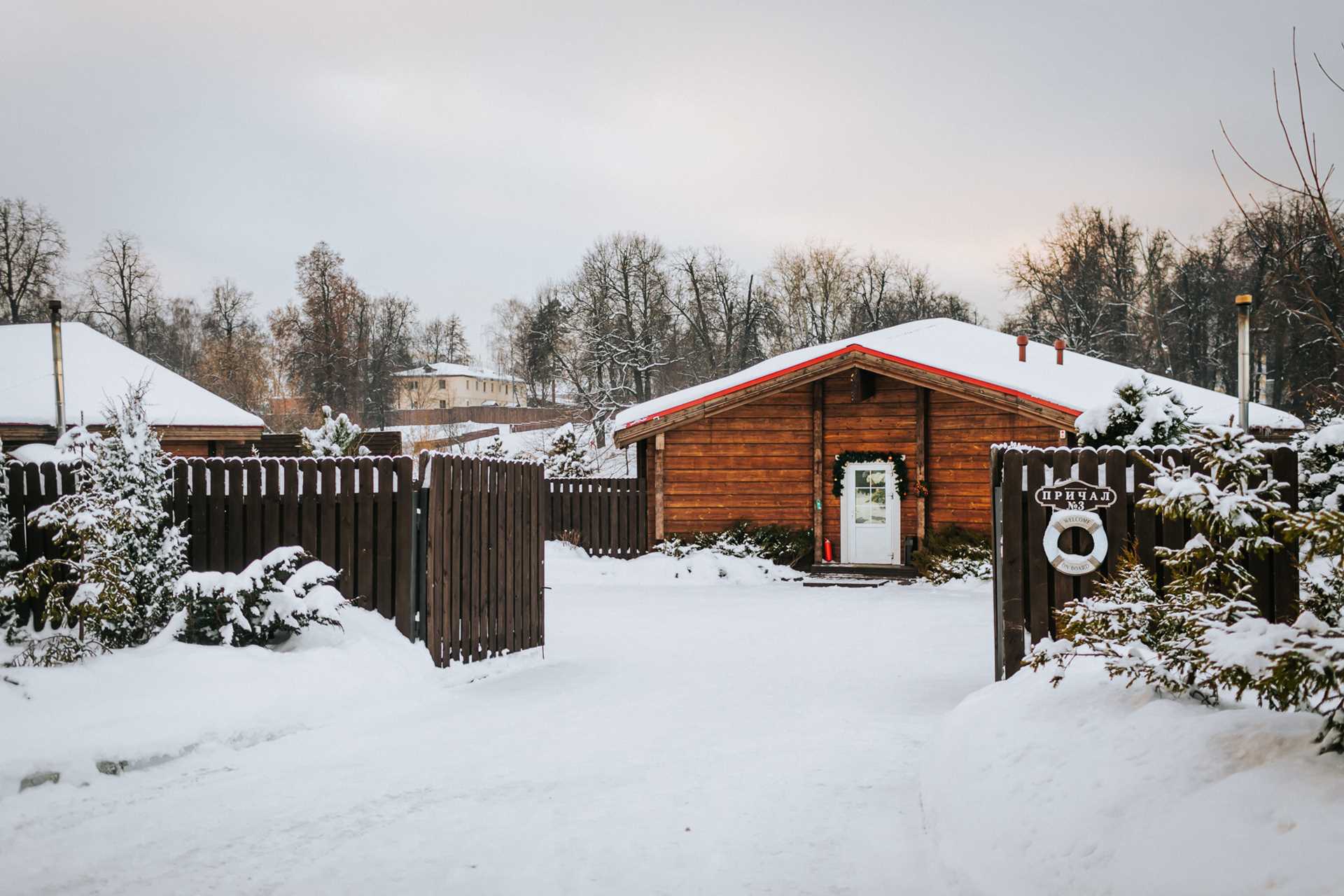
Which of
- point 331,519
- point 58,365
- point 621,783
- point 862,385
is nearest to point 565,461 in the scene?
point 862,385

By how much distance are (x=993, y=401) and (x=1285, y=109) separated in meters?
13.6

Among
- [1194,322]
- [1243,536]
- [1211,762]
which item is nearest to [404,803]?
[1211,762]

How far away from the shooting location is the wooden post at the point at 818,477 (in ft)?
67.7

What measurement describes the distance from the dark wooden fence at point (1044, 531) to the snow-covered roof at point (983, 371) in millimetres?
7971

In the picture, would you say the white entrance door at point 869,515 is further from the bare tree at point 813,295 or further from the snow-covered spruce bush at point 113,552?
the bare tree at point 813,295

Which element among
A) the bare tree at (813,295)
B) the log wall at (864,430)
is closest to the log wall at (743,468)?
the log wall at (864,430)

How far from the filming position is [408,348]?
235ft

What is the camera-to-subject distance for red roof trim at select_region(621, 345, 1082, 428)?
18203 millimetres

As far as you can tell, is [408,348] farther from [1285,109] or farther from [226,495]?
[1285,109]

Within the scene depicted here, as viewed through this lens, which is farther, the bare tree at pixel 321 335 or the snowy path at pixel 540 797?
the bare tree at pixel 321 335

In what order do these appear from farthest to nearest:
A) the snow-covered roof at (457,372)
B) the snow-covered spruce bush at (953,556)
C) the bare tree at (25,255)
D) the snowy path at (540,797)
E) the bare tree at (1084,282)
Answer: the snow-covered roof at (457,372), the bare tree at (1084,282), the bare tree at (25,255), the snow-covered spruce bush at (953,556), the snowy path at (540,797)

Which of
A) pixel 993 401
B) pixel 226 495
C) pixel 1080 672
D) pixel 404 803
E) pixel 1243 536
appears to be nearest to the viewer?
pixel 1243 536

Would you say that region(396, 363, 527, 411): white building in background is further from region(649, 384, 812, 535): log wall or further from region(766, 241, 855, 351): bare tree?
region(649, 384, 812, 535): log wall

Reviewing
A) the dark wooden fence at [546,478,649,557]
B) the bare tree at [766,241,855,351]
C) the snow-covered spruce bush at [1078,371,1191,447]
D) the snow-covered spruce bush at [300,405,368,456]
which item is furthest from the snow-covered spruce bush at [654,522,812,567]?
the bare tree at [766,241,855,351]
